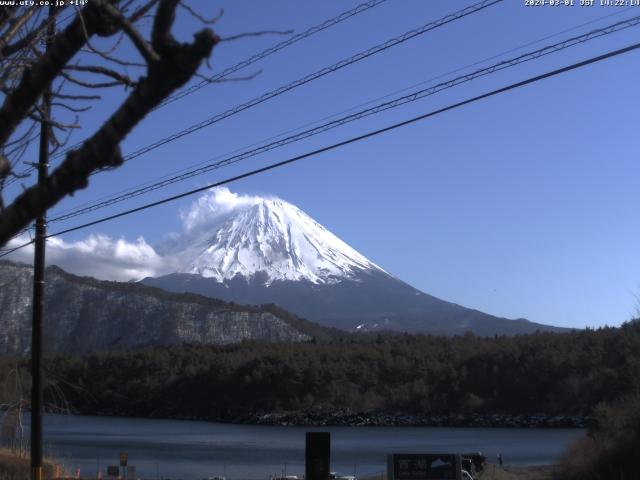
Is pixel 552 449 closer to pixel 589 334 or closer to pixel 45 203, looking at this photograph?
pixel 589 334

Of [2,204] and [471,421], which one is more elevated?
[2,204]

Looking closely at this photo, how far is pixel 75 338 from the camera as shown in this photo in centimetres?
17525

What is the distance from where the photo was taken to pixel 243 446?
68.4 meters

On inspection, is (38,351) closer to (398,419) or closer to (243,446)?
(243,446)

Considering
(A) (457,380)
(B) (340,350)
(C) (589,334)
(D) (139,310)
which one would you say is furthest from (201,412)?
(D) (139,310)

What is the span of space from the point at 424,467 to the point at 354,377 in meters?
97.9

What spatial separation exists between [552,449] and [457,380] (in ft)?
157

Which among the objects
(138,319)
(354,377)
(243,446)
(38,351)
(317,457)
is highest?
(138,319)

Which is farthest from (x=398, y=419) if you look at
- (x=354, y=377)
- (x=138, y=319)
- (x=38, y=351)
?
(x=38, y=351)

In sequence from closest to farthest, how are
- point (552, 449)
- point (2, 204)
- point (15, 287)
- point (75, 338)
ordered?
point (2, 204) → point (552, 449) → point (15, 287) → point (75, 338)

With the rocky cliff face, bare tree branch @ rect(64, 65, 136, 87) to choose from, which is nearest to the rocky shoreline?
the rocky cliff face

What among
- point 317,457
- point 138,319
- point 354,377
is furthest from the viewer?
point 138,319

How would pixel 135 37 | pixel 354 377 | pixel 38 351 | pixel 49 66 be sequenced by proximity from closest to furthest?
pixel 135 37
pixel 49 66
pixel 38 351
pixel 354 377

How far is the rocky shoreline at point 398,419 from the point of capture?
98.2m
